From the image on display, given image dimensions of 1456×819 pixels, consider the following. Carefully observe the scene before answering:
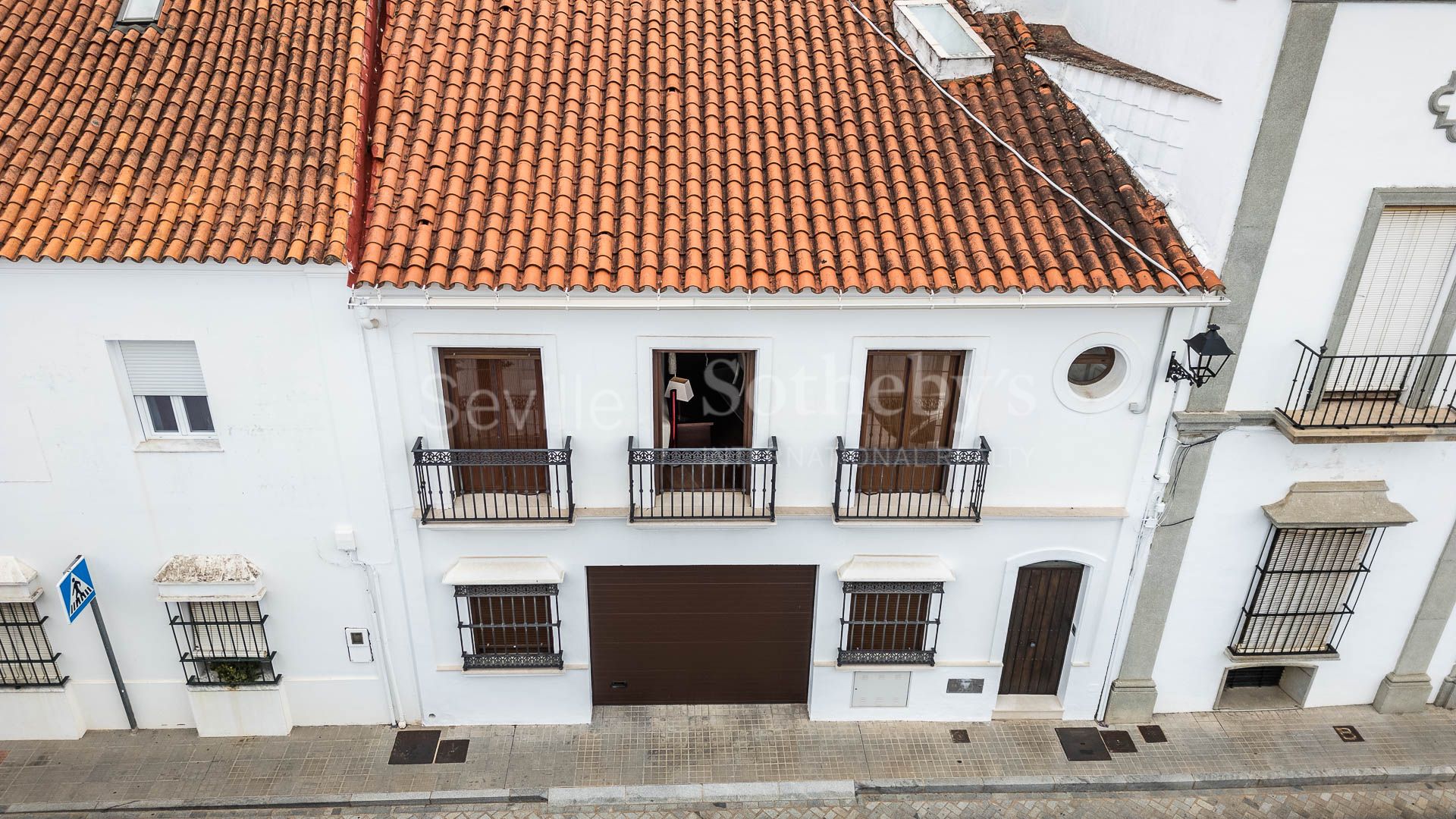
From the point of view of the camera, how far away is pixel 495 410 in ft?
32.9

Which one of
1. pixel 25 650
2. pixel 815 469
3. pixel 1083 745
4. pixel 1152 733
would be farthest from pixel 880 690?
pixel 25 650

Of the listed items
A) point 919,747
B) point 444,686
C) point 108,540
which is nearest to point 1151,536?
point 919,747

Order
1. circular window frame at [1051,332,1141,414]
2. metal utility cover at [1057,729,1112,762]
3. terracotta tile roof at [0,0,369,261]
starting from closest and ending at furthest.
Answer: terracotta tile roof at [0,0,369,261] → circular window frame at [1051,332,1141,414] → metal utility cover at [1057,729,1112,762]

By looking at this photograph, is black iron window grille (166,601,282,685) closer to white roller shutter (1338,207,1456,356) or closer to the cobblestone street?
the cobblestone street

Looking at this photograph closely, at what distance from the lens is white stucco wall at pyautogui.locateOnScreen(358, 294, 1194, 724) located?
9.38m

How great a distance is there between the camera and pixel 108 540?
10242mm

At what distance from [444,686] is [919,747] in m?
6.28

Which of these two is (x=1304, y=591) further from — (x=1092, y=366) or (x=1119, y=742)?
(x=1092, y=366)

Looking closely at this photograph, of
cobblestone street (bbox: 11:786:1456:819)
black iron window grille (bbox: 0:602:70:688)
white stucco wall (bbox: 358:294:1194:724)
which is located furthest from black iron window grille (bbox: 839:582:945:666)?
black iron window grille (bbox: 0:602:70:688)

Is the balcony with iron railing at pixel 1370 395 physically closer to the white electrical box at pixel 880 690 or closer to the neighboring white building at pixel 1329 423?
the neighboring white building at pixel 1329 423

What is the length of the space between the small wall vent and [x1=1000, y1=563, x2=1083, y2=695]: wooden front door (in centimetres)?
637

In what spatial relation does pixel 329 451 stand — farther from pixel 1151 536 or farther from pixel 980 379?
pixel 1151 536

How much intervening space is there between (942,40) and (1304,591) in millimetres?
8478

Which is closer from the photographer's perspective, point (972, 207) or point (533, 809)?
point (972, 207)
